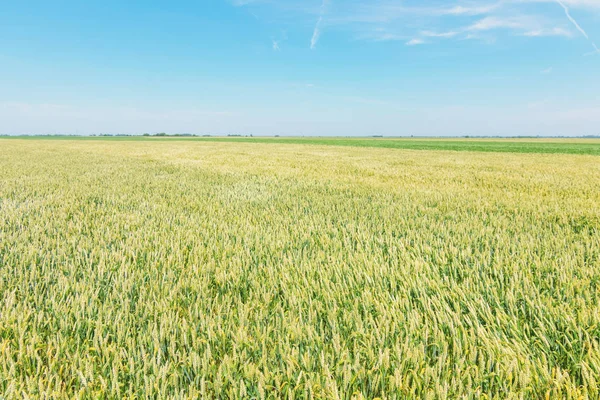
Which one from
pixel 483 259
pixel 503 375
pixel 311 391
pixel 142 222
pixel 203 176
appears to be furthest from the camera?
pixel 203 176

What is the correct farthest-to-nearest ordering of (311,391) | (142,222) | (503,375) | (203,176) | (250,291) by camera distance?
1. (203,176)
2. (142,222)
3. (250,291)
4. (503,375)
5. (311,391)

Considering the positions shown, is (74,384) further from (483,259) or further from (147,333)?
(483,259)

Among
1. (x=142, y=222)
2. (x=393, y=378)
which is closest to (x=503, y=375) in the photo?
(x=393, y=378)

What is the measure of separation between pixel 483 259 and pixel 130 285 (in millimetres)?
2813

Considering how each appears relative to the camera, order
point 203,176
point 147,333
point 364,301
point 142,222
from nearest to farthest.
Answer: point 147,333 < point 364,301 < point 142,222 < point 203,176

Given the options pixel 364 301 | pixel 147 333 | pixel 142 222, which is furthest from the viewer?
pixel 142 222

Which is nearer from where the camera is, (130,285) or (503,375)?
(503,375)

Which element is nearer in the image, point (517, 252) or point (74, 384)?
point (74, 384)

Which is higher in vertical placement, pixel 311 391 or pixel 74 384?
pixel 311 391

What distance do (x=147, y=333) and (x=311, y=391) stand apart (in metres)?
0.98

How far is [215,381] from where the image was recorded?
127 centimetres

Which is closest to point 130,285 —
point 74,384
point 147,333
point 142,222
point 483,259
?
point 147,333

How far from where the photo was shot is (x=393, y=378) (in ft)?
4.18

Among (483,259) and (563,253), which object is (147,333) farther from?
(563,253)
